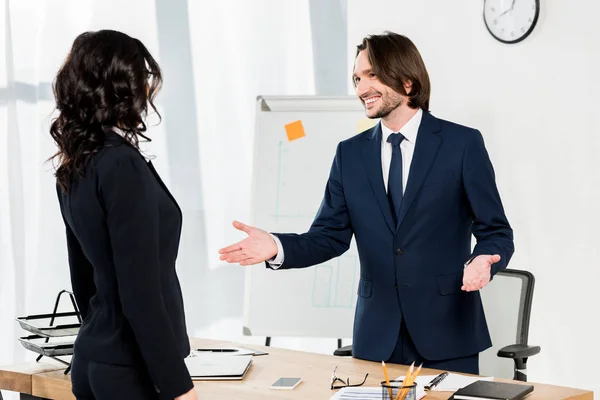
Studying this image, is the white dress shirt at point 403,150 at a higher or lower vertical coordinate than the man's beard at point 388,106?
lower

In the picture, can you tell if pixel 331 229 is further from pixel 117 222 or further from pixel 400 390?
pixel 117 222

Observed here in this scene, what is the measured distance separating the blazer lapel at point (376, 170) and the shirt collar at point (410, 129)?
2 cm

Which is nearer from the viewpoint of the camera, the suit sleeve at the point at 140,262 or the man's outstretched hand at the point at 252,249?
the suit sleeve at the point at 140,262

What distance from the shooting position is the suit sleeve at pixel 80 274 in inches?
65.6

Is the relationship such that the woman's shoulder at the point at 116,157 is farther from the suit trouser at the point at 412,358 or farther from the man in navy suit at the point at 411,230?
the suit trouser at the point at 412,358

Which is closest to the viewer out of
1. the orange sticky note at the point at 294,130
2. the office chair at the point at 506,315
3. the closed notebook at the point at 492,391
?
the closed notebook at the point at 492,391

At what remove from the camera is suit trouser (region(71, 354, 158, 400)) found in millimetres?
1496

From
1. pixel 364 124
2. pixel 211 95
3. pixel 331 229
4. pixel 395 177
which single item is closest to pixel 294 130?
pixel 364 124

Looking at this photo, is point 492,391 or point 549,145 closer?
point 492,391

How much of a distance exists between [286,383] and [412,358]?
48cm

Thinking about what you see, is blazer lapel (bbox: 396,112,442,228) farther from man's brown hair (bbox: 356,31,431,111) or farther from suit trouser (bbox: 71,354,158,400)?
suit trouser (bbox: 71,354,158,400)

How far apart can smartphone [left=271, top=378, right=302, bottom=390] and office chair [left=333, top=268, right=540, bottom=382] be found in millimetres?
750

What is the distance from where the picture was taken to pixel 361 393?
1.88 m

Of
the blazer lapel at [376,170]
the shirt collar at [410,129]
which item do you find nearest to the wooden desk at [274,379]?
the blazer lapel at [376,170]
